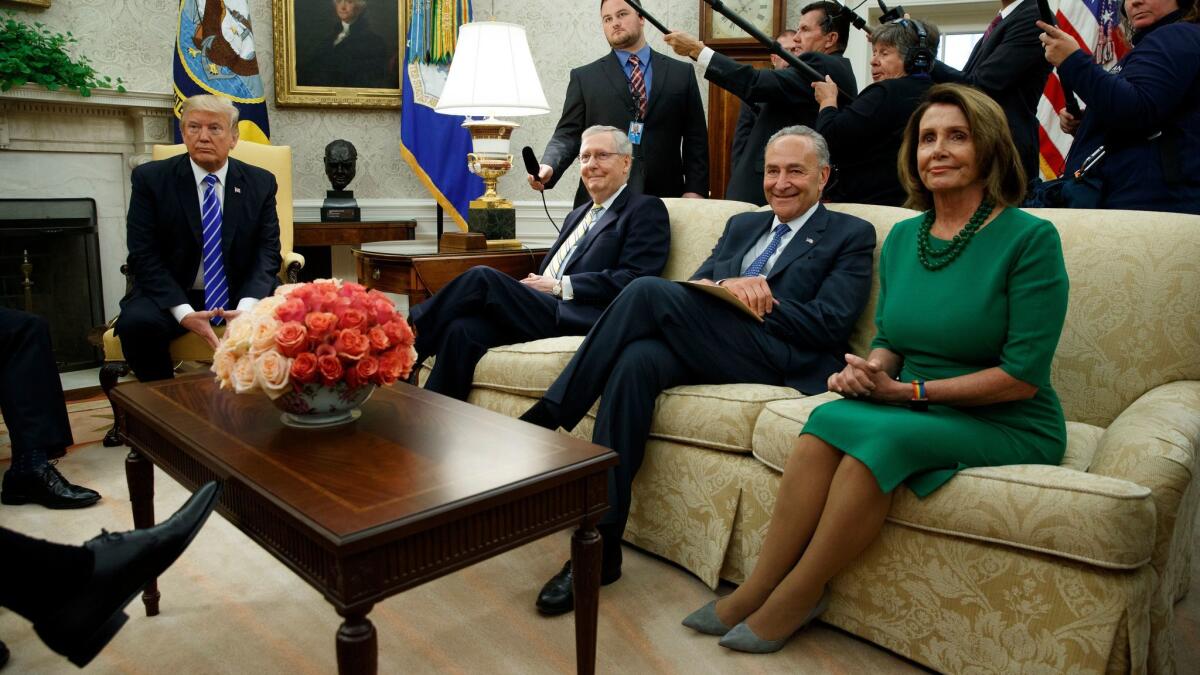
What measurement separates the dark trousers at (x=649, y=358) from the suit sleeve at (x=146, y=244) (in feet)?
5.19

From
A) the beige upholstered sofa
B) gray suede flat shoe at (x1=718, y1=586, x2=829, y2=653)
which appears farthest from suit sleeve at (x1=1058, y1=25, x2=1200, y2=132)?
gray suede flat shoe at (x1=718, y1=586, x2=829, y2=653)

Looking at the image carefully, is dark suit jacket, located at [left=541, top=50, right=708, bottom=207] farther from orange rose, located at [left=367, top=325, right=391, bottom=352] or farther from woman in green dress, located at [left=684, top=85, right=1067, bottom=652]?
orange rose, located at [left=367, top=325, right=391, bottom=352]

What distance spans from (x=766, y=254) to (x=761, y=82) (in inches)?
31.3

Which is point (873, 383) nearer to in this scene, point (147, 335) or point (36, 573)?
point (36, 573)

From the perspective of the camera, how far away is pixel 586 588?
160 centimetres

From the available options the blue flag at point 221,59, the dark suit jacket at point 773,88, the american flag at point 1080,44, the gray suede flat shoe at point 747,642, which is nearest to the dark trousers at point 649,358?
the gray suede flat shoe at point 747,642

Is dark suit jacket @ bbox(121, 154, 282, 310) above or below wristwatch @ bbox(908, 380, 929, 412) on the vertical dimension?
above

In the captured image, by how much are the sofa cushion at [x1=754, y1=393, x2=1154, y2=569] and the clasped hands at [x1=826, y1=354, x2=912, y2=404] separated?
21 centimetres

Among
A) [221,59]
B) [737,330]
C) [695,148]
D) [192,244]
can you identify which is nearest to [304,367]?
[737,330]

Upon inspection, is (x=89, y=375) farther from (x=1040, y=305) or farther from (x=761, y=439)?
(x=1040, y=305)

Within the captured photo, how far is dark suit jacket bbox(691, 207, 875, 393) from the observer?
7.76ft

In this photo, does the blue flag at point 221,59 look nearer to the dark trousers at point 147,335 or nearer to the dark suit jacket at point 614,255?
the dark trousers at point 147,335

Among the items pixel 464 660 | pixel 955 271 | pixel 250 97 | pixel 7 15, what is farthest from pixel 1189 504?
pixel 7 15

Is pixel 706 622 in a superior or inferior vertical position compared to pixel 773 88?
inferior
